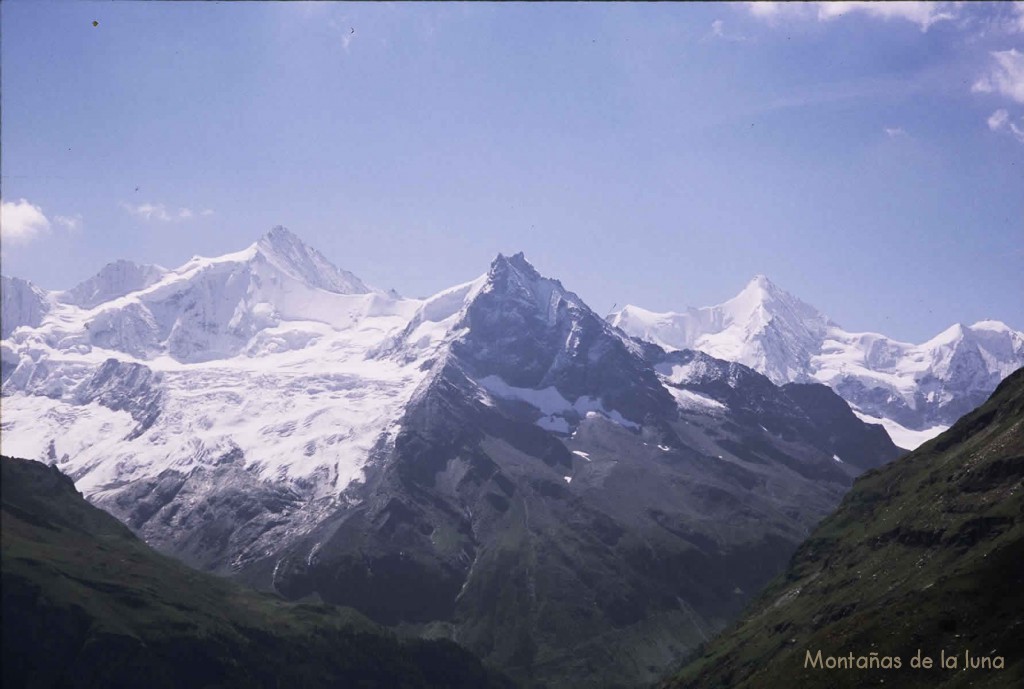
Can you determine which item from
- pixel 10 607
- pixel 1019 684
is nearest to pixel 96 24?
pixel 10 607

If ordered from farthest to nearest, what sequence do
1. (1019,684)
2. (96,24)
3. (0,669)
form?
1. (1019,684)
2. (0,669)
3. (96,24)

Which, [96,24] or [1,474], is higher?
[96,24]

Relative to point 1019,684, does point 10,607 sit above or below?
above

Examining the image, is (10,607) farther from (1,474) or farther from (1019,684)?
(1019,684)

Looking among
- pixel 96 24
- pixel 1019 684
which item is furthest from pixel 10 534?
pixel 1019 684

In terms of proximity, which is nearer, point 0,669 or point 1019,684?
point 0,669

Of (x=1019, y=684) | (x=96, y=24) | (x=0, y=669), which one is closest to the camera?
(x=96, y=24)

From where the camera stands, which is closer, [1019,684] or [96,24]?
[96,24]

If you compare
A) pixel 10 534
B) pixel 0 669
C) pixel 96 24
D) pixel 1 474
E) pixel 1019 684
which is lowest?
pixel 1019 684

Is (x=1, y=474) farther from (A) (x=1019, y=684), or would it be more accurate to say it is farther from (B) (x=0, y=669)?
(A) (x=1019, y=684)
